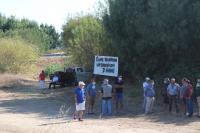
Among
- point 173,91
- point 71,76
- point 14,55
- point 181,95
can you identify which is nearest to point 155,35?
point 173,91

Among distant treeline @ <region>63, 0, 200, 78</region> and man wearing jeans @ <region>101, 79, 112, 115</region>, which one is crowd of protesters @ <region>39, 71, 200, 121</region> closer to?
man wearing jeans @ <region>101, 79, 112, 115</region>

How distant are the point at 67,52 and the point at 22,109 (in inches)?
880

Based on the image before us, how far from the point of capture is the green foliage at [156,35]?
28.5 metres

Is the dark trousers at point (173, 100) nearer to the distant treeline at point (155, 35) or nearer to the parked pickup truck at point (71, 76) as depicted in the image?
the distant treeline at point (155, 35)

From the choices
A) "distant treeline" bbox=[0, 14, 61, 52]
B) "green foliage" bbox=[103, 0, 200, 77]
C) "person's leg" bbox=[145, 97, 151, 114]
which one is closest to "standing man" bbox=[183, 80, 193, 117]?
"person's leg" bbox=[145, 97, 151, 114]

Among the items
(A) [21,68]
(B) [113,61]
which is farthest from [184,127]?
(A) [21,68]

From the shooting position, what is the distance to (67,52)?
51000 mm

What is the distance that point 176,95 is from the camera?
83.1 ft

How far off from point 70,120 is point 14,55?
1311 inches

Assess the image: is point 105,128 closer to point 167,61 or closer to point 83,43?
point 167,61

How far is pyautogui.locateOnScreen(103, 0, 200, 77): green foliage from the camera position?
28.5 meters

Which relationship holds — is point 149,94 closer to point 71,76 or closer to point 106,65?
point 106,65

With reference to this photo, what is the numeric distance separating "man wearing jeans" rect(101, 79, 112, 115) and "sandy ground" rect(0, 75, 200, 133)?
0.51m

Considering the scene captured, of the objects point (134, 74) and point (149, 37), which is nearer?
point (149, 37)
